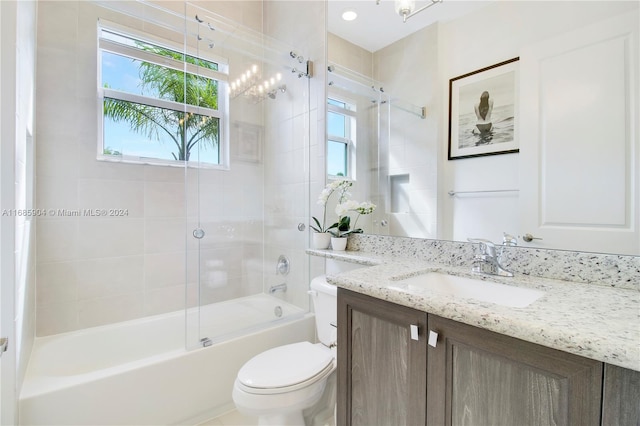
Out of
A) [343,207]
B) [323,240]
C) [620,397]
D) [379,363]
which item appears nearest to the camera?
[620,397]

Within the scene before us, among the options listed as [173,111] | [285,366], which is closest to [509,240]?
[285,366]

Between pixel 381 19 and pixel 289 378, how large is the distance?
1.93 meters

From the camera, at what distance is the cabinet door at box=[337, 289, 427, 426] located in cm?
85

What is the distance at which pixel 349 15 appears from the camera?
1.83 meters

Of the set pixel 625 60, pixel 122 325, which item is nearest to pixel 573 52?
pixel 625 60

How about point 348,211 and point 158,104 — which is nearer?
point 348,211

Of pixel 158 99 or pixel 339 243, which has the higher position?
pixel 158 99

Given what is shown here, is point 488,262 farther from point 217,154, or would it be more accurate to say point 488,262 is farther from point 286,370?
point 217,154

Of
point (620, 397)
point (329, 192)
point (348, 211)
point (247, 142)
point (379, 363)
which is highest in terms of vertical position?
point (247, 142)

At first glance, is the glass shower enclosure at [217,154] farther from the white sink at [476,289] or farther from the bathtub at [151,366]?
the white sink at [476,289]

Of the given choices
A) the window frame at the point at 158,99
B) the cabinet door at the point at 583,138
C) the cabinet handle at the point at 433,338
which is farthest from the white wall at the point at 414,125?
the window frame at the point at 158,99

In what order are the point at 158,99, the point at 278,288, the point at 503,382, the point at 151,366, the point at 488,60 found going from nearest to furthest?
the point at 503,382
the point at 488,60
the point at 151,366
the point at 158,99
the point at 278,288

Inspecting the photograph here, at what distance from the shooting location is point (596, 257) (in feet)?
3.25

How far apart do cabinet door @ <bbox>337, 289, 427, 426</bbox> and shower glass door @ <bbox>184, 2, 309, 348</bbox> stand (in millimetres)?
1071
